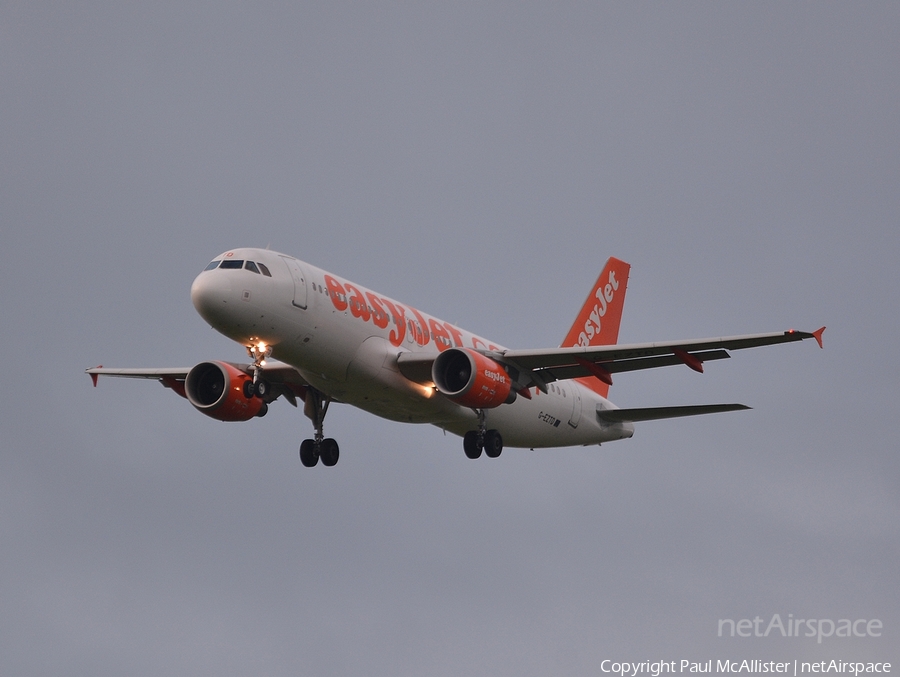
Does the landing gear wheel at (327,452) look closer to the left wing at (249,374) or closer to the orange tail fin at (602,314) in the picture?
the left wing at (249,374)

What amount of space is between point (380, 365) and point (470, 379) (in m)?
2.71

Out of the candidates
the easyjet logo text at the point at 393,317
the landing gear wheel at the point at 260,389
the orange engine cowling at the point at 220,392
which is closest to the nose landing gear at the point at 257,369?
the landing gear wheel at the point at 260,389

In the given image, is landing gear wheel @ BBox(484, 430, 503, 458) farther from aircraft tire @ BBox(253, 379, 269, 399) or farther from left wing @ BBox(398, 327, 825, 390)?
aircraft tire @ BBox(253, 379, 269, 399)

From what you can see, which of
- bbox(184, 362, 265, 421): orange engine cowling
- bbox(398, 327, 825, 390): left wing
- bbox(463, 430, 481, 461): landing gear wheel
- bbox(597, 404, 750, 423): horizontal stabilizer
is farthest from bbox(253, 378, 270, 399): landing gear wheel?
bbox(597, 404, 750, 423): horizontal stabilizer

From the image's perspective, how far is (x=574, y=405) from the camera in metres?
47.5

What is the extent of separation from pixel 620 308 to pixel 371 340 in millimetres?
17940

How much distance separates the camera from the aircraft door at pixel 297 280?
124ft

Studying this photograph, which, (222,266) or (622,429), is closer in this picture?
(222,266)

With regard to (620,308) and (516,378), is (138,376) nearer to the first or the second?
(516,378)

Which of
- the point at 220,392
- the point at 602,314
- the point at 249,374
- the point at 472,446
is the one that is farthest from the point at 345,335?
the point at 602,314

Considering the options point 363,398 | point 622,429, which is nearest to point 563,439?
point 622,429

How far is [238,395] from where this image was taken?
42.7 metres

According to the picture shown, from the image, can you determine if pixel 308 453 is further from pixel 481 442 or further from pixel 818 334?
pixel 818 334

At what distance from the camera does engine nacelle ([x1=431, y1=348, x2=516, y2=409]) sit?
39781 mm
